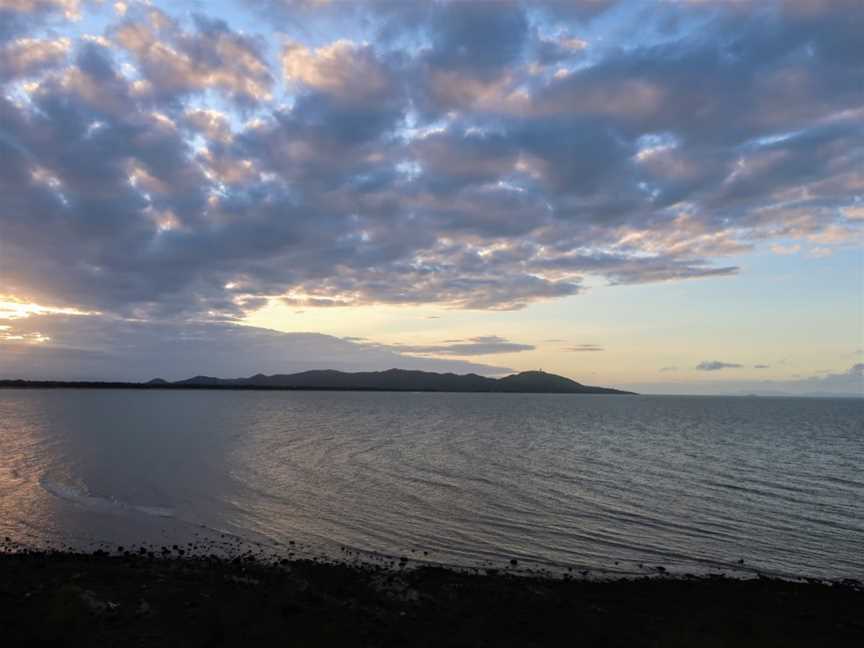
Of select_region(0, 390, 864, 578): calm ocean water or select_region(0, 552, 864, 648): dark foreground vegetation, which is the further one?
select_region(0, 390, 864, 578): calm ocean water

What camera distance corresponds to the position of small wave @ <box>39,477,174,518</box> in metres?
32.1

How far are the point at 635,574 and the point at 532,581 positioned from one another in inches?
184

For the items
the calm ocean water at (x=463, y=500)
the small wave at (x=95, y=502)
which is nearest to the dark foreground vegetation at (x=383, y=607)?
the calm ocean water at (x=463, y=500)

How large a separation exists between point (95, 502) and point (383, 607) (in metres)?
24.5

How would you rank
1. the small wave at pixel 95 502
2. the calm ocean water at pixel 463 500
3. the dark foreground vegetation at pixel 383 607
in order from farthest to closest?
the small wave at pixel 95 502
the calm ocean water at pixel 463 500
the dark foreground vegetation at pixel 383 607

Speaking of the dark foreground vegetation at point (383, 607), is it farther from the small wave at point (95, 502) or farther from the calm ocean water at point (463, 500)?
the small wave at point (95, 502)

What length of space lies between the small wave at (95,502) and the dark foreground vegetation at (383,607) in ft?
34.7

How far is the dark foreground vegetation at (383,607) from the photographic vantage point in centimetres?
1463

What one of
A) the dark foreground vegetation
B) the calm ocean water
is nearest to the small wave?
the calm ocean water

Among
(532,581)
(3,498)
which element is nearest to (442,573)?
(532,581)

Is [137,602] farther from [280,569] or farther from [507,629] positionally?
[507,629]

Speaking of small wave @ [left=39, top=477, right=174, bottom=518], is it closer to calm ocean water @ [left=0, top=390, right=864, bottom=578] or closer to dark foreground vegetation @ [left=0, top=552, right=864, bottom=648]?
calm ocean water @ [left=0, top=390, right=864, bottom=578]

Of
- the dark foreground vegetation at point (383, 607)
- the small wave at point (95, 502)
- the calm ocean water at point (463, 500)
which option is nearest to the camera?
the dark foreground vegetation at point (383, 607)

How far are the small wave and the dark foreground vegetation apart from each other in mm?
10575
